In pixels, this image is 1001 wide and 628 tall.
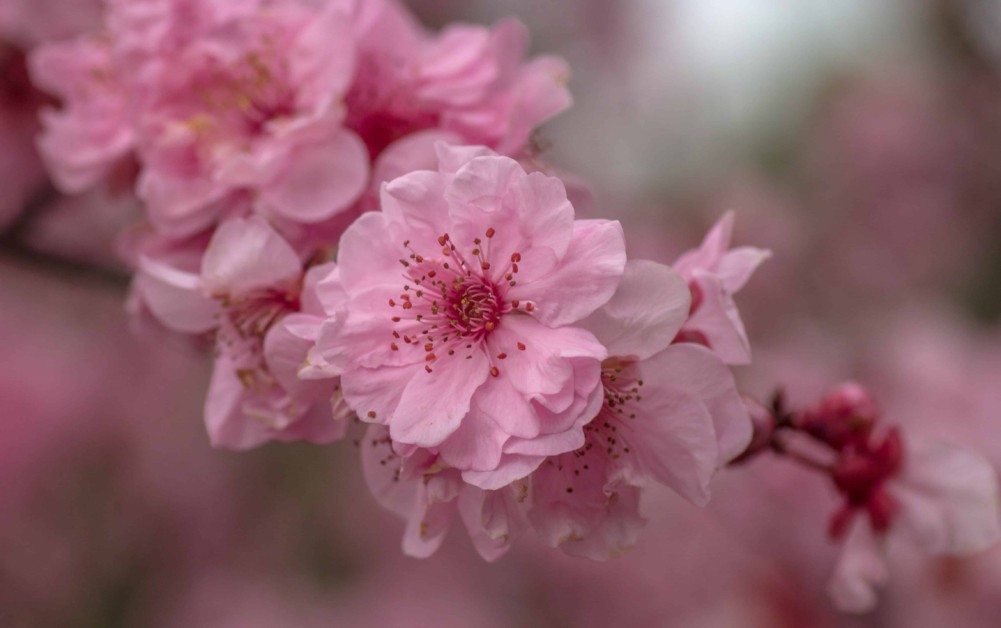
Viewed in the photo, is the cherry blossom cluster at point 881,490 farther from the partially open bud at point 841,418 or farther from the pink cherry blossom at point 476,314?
the pink cherry blossom at point 476,314

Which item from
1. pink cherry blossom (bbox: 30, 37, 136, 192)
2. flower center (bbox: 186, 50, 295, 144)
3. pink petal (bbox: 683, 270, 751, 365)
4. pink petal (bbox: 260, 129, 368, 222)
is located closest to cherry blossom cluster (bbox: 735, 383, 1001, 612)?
pink petal (bbox: 683, 270, 751, 365)

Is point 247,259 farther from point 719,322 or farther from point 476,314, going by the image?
point 719,322

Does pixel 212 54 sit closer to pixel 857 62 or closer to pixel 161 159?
pixel 161 159

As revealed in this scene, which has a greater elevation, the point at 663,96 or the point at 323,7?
the point at 323,7

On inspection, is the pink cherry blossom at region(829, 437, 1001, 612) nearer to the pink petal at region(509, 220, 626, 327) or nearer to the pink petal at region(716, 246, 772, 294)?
the pink petal at region(716, 246, 772, 294)

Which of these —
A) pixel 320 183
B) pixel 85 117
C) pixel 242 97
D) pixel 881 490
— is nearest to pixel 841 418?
pixel 881 490

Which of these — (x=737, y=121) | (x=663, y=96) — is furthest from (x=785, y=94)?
(x=663, y=96)

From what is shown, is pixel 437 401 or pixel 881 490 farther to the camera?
pixel 881 490
